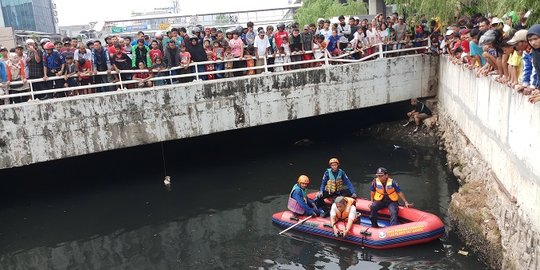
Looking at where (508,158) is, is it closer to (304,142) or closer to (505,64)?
(505,64)

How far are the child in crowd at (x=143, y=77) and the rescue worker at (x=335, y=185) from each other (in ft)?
20.1

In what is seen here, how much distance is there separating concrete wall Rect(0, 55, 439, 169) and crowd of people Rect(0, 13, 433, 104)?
55 centimetres

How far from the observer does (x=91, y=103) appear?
13555 millimetres

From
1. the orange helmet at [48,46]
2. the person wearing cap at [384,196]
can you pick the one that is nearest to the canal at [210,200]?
the person wearing cap at [384,196]

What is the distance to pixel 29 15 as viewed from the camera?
6394cm

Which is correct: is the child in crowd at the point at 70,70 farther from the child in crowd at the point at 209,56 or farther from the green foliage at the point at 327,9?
the green foliage at the point at 327,9

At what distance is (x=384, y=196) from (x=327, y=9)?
35.9m

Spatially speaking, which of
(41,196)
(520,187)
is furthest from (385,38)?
(41,196)

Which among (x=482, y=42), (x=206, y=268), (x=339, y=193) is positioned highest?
(x=482, y=42)

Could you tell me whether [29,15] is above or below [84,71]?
above

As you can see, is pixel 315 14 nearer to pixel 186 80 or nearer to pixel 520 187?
pixel 186 80

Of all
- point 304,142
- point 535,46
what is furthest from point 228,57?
point 535,46

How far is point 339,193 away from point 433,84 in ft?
26.5

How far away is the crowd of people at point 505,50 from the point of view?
7734mm
